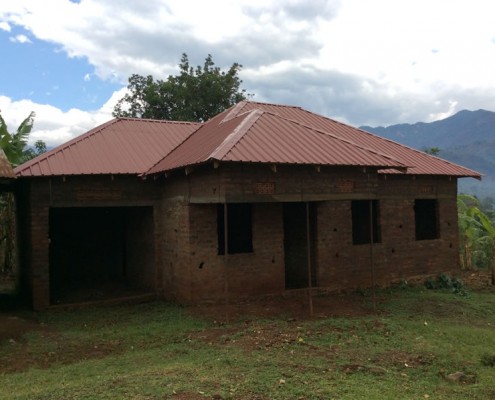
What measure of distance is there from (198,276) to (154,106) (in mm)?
19636

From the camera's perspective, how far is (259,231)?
11.3 meters

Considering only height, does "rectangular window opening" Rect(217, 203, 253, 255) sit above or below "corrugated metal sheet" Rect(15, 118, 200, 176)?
below

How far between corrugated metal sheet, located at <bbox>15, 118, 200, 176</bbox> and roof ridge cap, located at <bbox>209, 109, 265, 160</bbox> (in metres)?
2.97

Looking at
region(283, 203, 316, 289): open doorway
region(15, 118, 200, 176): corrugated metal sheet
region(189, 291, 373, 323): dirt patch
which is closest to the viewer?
region(189, 291, 373, 323): dirt patch

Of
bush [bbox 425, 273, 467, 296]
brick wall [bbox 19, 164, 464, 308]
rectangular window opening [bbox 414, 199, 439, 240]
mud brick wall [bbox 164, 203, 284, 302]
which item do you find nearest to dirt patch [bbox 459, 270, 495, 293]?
bush [bbox 425, 273, 467, 296]

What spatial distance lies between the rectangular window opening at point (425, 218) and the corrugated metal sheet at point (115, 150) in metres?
7.95

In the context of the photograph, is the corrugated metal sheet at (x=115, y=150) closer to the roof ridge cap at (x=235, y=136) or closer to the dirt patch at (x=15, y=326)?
the roof ridge cap at (x=235, y=136)

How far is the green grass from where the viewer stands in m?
5.63

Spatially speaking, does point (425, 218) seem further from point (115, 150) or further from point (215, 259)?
point (115, 150)

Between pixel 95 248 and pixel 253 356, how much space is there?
31.1ft

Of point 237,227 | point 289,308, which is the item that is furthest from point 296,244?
→ point 289,308

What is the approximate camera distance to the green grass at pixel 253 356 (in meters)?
5.63

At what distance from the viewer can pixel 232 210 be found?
39.4ft

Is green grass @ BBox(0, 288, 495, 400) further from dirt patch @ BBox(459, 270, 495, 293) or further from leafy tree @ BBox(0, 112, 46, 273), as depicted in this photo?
leafy tree @ BBox(0, 112, 46, 273)
